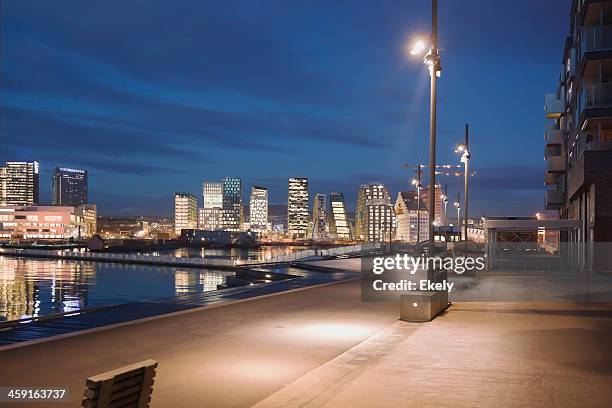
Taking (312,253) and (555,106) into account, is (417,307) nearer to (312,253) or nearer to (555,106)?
(312,253)

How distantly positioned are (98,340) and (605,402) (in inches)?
358

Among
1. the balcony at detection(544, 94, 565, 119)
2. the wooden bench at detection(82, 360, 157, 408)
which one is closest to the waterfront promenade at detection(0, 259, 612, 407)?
the wooden bench at detection(82, 360, 157, 408)

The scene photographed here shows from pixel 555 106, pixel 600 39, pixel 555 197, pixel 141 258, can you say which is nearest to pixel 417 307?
pixel 600 39

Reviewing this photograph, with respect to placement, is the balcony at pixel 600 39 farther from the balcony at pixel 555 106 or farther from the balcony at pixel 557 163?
the balcony at pixel 555 106

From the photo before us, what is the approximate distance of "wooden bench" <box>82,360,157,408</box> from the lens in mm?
5531

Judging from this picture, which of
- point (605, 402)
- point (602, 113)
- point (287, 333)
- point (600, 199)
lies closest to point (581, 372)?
point (605, 402)

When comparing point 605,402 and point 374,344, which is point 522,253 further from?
point 605,402

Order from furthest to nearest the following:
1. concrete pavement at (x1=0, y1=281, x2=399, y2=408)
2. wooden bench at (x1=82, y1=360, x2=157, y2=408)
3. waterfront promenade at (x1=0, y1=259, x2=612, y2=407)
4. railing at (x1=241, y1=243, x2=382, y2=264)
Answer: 1. railing at (x1=241, y1=243, x2=382, y2=264)
2. concrete pavement at (x1=0, y1=281, x2=399, y2=408)
3. waterfront promenade at (x1=0, y1=259, x2=612, y2=407)
4. wooden bench at (x1=82, y1=360, x2=157, y2=408)

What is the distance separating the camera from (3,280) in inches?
2030

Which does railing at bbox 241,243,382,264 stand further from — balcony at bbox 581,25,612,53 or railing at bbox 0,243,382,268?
→ balcony at bbox 581,25,612,53

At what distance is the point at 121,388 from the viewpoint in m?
5.82

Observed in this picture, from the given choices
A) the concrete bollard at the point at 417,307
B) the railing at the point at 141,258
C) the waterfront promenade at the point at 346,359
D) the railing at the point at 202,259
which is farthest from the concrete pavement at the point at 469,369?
the railing at the point at 141,258

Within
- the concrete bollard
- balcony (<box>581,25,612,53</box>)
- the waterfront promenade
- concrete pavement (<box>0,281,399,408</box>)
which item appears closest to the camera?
the waterfront promenade

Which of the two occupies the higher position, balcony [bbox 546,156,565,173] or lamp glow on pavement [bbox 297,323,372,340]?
balcony [bbox 546,156,565,173]
